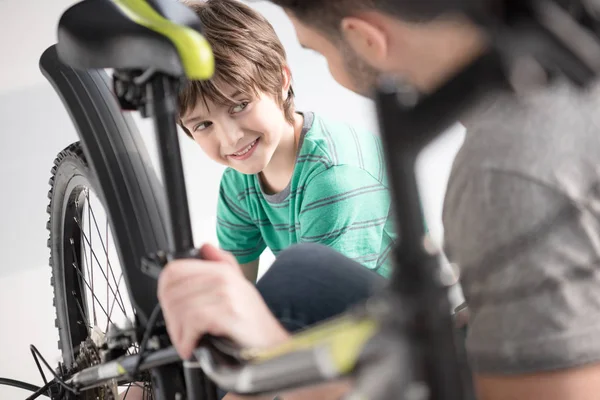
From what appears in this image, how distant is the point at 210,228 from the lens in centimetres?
176

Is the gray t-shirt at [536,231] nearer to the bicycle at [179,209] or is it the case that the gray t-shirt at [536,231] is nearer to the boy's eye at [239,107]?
the bicycle at [179,209]

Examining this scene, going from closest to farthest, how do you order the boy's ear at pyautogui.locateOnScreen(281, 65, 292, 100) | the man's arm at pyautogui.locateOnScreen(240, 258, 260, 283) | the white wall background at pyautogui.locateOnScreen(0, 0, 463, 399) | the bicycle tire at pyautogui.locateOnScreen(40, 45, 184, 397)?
1. the bicycle tire at pyautogui.locateOnScreen(40, 45, 184, 397)
2. the boy's ear at pyautogui.locateOnScreen(281, 65, 292, 100)
3. the man's arm at pyautogui.locateOnScreen(240, 258, 260, 283)
4. the white wall background at pyautogui.locateOnScreen(0, 0, 463, 399)

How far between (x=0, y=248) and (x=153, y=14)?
1.43 meters

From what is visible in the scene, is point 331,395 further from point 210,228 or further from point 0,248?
point 0,248

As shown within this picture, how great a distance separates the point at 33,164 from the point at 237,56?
992 mm

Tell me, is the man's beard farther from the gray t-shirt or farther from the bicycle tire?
the bicycle tire

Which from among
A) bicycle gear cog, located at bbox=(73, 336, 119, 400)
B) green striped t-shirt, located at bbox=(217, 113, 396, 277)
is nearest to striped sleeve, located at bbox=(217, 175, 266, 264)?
green striped t-shirt, located at bbox=(217, 113, 396, 277)

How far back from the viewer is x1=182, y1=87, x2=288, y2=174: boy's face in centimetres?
102

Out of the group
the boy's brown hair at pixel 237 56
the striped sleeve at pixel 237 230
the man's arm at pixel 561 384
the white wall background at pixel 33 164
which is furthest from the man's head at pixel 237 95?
the man's arm at pixel 561 384

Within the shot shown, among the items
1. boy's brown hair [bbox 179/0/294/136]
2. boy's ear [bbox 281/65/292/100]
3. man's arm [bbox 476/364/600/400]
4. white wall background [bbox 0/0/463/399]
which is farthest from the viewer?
white wall background [bbox 0/0/463/399]

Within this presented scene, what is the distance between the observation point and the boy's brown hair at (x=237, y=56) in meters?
0.99

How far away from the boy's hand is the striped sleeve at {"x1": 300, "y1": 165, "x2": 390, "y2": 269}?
57 centimetres

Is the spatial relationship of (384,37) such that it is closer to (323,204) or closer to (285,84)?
(323,204)

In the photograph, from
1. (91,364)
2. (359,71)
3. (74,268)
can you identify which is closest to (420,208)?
(359,71)
